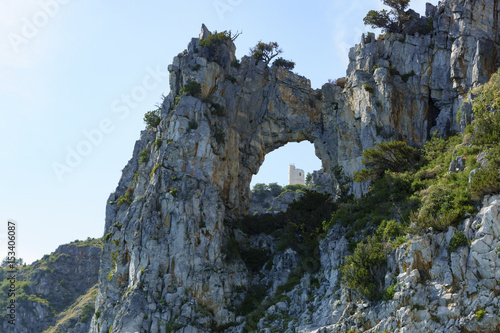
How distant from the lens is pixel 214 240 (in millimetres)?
49750

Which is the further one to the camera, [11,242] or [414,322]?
[11,242]

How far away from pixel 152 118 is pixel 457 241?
117 ft

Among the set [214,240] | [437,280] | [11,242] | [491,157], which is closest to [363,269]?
[437,280]

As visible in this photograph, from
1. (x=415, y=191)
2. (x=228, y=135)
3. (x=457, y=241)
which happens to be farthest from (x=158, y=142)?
(x=457, y=241)

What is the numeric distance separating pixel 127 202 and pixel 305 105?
20.5 m

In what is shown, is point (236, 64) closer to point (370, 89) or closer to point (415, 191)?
point (370, 89)

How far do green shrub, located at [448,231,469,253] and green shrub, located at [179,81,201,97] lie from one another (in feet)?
99.4

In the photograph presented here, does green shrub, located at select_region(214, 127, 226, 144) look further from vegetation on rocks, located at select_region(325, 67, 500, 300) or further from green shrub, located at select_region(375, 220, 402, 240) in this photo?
green shrub, located at select_region(375, 220, 402, 240)

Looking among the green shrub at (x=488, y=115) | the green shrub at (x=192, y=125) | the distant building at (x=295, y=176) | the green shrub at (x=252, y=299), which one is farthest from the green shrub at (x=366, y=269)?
the distant building at (x=295, y=176)

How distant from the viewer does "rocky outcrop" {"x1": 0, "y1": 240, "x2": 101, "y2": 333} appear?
75.2m

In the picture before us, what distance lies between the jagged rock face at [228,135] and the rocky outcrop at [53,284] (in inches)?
893

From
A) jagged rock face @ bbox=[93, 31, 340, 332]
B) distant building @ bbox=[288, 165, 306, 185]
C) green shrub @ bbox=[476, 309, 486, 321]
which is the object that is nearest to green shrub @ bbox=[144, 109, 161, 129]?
jagged rock face @ bbox=[93, 31, 340, 332]

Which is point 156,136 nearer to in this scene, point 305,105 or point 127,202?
point 127,202

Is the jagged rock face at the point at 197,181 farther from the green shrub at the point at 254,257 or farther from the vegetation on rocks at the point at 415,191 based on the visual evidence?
the vegetation on rocks at the point at 415,191
